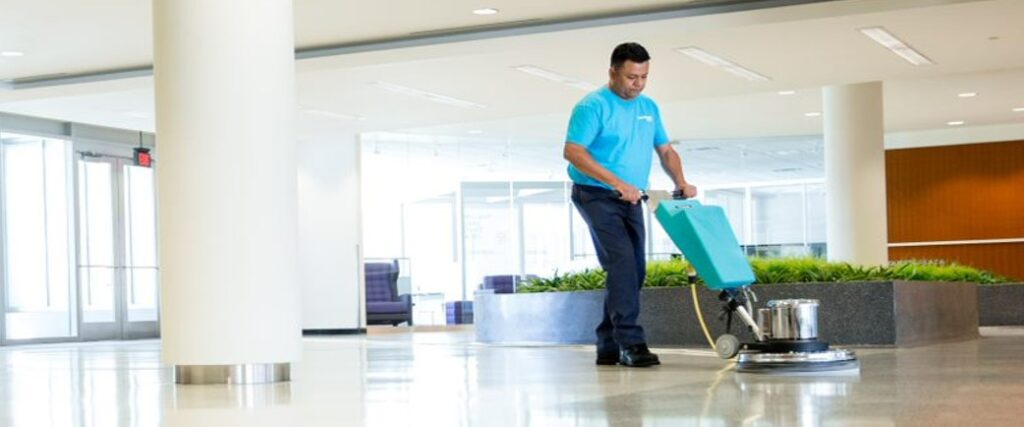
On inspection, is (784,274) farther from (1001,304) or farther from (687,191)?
(1001,304)

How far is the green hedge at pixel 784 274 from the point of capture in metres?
9.34

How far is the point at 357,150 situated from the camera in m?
20.2

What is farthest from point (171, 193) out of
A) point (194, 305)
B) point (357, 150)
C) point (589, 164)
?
point (357, 150)

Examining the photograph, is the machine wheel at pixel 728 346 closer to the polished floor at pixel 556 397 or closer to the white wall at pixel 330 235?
the polished floor at pixel 556 397

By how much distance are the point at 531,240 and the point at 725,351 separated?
19.5 m

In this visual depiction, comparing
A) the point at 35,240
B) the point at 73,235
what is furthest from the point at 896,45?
the point at 35,240

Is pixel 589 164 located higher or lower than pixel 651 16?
lower

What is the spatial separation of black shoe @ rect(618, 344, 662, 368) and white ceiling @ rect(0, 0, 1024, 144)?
5.61 meters

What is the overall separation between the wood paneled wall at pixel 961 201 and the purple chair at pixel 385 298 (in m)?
8.02

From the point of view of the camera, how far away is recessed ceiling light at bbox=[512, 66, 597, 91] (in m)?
14.2

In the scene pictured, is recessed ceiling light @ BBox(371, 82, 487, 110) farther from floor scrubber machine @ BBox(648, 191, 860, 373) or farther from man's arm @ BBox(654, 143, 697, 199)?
floor scrubber machine @ BBox(648, 191, 860, 373)

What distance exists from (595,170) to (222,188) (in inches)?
66.9

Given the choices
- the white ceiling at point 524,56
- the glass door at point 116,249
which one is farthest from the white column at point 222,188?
the glass door at point 116,249

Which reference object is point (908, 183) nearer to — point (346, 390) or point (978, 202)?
point (978, 202)
